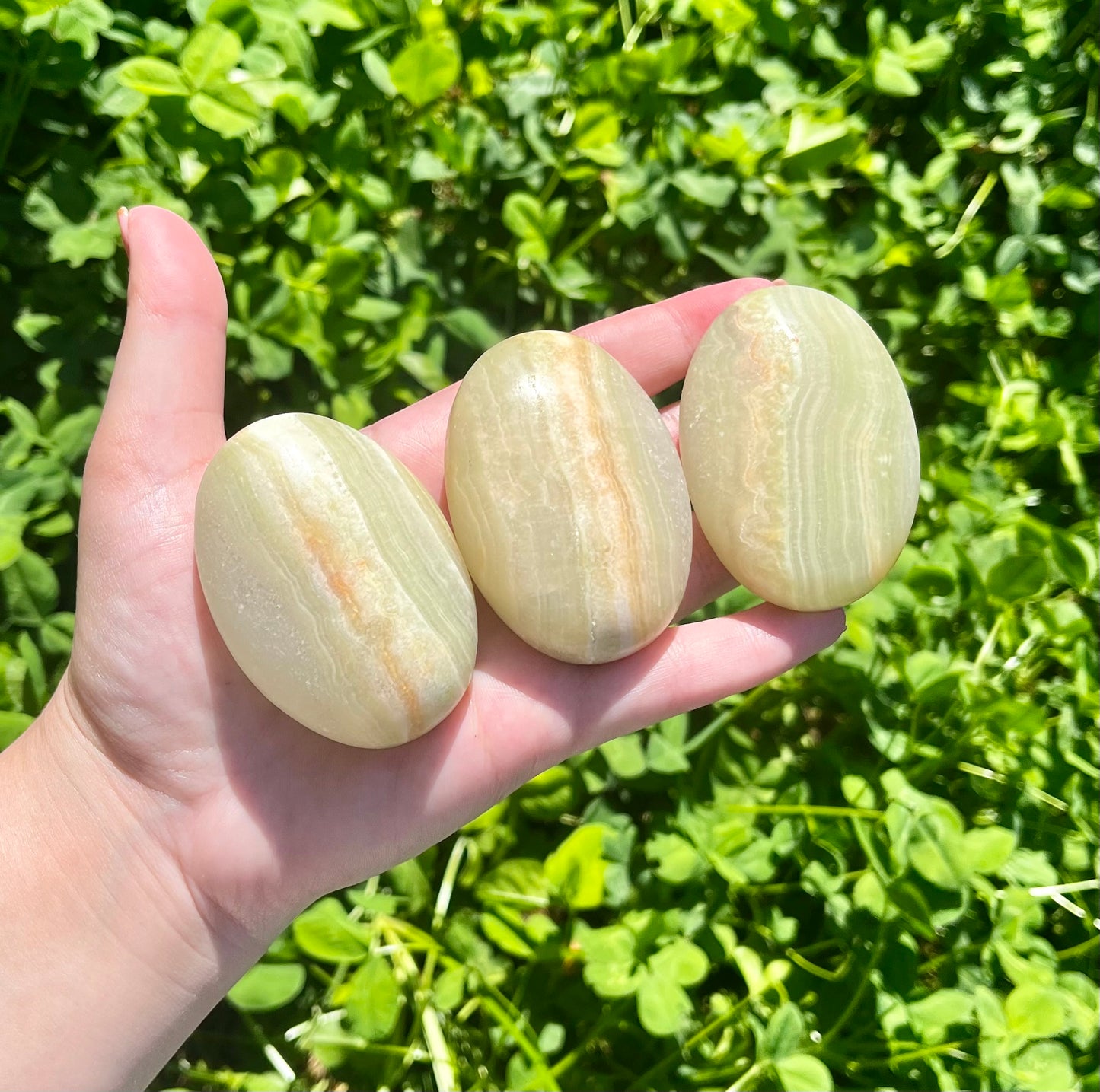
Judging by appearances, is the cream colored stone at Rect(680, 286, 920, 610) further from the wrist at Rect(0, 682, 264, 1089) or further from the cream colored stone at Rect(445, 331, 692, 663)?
the wrist at Rect(0, 682, 264, 1089)

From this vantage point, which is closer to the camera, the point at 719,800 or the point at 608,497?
the point at 608,497

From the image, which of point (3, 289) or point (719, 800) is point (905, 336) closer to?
point (719, 800)

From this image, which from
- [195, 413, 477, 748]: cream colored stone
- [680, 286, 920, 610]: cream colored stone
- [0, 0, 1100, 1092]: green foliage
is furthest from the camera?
[0, 0, 1100, 1092]: green foliage

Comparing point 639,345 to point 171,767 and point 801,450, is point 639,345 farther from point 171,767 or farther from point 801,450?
point 171,767

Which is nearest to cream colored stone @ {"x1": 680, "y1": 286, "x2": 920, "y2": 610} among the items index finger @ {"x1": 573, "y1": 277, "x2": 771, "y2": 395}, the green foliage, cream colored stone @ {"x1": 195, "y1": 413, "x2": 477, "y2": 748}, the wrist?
index finger @ {"x1": 573, "y1": 277, "x2": 771, "y2": 395}

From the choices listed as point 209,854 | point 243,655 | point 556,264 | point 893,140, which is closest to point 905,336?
point 893,140

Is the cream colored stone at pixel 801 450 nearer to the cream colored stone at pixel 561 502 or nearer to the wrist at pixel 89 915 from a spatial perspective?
the cream colored stone at pixel 561 502

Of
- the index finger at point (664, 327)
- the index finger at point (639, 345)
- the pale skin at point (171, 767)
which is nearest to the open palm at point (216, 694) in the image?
the pale skin at point (171, 767)
